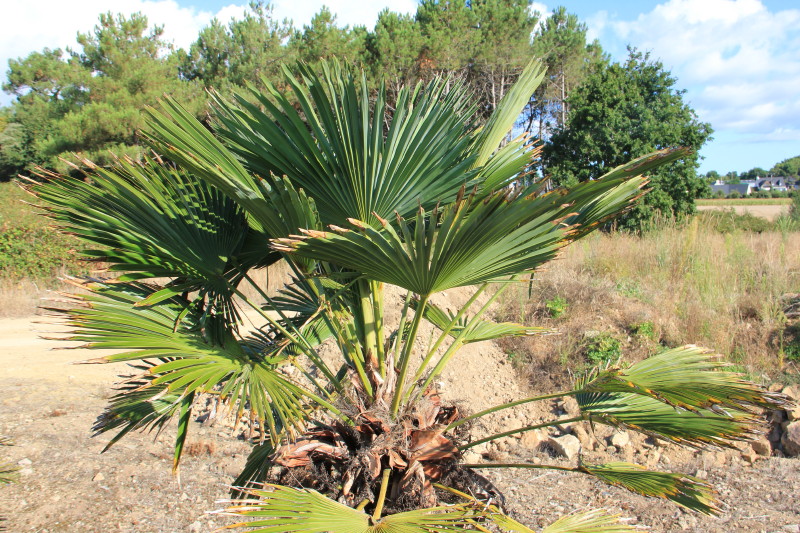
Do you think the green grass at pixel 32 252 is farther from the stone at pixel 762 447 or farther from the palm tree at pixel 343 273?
the stone at pixel 762 447

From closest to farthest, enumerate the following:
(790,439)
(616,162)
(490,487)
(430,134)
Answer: (430,134), (490,487), (790,439), (616,162)

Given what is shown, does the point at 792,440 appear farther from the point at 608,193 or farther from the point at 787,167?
the point at 787,167

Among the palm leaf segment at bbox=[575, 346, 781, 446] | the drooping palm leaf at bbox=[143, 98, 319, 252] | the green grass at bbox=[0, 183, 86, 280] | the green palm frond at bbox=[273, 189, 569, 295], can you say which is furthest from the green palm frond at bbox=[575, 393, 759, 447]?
the green grass at bbox=[0, 183, 86, 280]

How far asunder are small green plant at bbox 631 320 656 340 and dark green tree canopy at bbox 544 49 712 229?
29.1 ft

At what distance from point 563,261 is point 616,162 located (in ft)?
25.2

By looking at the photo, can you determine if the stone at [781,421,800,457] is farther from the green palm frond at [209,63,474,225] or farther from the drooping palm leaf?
the drooping palm leaf

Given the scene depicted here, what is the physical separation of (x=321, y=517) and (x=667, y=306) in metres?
6.15

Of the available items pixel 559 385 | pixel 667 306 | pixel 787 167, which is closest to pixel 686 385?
pixel 559 385

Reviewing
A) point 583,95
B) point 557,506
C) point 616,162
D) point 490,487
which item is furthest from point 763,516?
point 583,95

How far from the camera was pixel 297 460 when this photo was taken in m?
2.34

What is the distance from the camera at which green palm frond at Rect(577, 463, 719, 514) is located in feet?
7.11

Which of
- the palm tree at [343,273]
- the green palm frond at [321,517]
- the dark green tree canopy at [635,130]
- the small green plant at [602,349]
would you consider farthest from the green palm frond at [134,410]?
the dark green tree canopy at [635,130]

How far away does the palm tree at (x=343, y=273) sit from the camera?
188 cm

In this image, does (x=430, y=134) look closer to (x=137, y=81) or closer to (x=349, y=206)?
(x=349, y=206)
